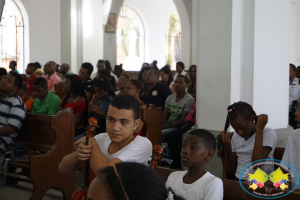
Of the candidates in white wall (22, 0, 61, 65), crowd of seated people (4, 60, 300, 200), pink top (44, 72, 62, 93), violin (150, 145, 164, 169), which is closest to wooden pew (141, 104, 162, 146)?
crowd of seated people (4, 60, 300, 200)

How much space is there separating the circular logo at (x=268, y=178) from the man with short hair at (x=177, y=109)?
269 centimetres

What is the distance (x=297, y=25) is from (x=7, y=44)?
10.1 meters

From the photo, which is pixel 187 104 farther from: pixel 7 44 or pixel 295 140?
pixel 7 44

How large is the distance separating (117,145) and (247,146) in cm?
125

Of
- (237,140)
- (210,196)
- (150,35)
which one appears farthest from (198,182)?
(150,35)

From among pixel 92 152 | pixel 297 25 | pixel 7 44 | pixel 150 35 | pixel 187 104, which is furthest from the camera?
pixel 150 35

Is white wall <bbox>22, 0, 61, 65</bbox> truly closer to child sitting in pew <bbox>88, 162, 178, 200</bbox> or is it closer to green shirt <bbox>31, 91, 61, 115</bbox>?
green shirt <bbox>31, 91, 61, 115</bbox>

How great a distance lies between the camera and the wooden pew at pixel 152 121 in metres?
5.34

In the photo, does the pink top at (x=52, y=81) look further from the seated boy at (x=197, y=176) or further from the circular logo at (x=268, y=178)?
the seated boy at (x=197, y=176)

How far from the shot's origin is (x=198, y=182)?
110 inches

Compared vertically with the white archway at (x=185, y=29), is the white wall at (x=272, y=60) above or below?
below

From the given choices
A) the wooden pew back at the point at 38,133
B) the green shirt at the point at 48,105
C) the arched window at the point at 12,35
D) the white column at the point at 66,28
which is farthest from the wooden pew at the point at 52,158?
the arched window at the point at 12,35

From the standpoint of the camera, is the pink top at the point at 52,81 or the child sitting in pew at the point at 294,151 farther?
the pink top at the point at 52,81

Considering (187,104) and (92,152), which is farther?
(187,104)
